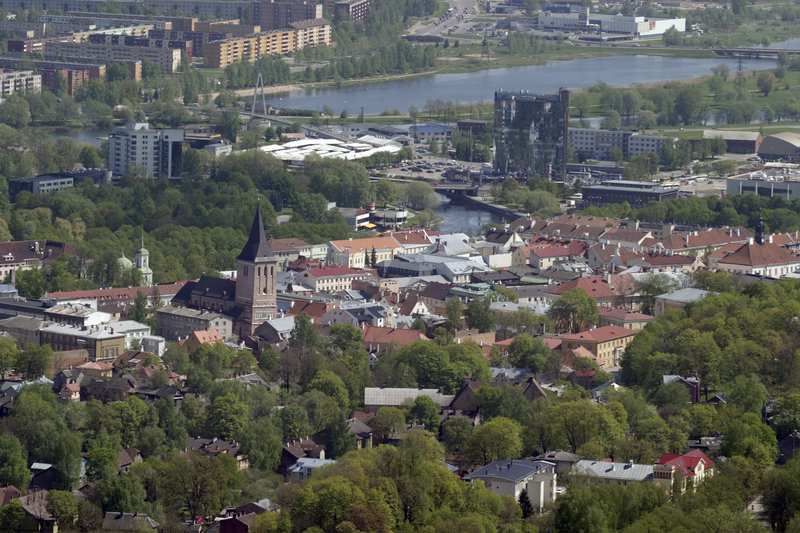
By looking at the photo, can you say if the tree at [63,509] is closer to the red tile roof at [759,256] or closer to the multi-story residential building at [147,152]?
the red tile roof at [759,256]

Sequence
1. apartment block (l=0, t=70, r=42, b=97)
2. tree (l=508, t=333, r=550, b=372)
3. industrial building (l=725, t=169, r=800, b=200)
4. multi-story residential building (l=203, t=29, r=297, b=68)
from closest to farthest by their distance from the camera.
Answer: tree (l=508, t=333, r=550, b=372), industrial building (l=725, t=169, r=800, b=200), apartment block (l=0, t=70, r=42, b=97), multi-story residential building (l=203, t=29, r=297, b=68)

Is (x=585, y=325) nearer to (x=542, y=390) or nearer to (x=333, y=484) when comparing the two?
(x=542, y=390)

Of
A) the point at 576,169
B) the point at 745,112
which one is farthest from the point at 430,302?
the point at 745,112

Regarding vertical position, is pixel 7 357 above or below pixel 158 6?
below

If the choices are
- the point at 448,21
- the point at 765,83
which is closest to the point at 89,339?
the point at 765,83

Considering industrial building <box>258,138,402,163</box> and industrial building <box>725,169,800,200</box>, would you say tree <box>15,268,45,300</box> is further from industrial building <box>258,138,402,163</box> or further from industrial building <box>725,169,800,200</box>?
industrial building <box>258,138,402,163</box>

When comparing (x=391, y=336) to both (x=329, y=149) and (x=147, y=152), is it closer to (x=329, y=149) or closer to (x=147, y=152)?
(x=147, y=152)

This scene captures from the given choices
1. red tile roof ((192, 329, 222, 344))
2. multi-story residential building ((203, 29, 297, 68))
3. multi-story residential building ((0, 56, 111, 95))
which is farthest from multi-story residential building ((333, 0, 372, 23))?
red tile roof ((192, 329, 222, 344))
